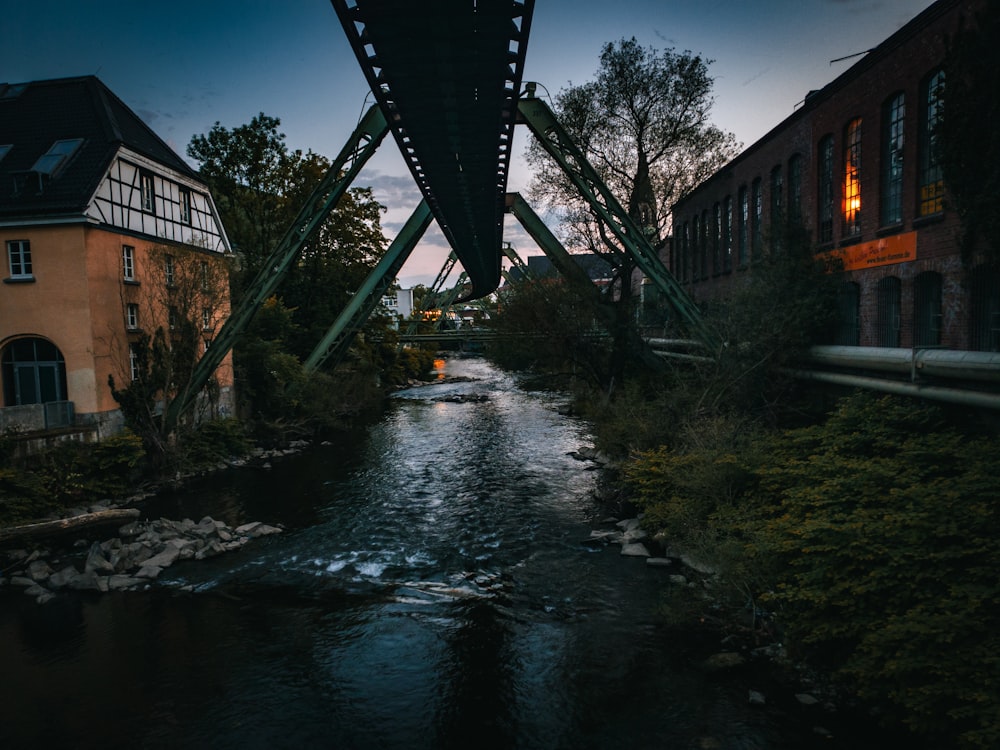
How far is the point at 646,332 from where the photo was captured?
23.2 m

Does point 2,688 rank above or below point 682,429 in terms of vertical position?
below

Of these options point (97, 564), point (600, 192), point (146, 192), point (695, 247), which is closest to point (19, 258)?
point (146, 192)

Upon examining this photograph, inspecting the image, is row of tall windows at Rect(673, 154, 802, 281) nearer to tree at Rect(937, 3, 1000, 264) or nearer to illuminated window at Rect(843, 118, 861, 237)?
illuminated window at Rect(843, 118, 861, 237)

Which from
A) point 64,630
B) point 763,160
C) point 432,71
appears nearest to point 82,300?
point 64,630

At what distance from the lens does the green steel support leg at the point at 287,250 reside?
16.9m

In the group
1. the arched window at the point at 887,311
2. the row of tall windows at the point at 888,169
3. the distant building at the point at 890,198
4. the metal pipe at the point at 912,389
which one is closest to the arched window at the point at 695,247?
the distant building at the point at 890,198

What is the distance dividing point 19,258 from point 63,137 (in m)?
4.46

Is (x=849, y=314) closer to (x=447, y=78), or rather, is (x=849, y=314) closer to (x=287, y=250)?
(x=447, y=78)

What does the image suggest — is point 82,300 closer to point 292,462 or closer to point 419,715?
point 292,462

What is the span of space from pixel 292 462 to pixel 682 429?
12181 mm

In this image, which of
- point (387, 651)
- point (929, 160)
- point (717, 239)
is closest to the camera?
point (387, 651)

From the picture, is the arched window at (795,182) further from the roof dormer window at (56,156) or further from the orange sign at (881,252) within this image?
the roof dormer window at (56,156)

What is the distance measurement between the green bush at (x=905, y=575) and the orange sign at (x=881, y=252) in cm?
684

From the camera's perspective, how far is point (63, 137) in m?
17.6
